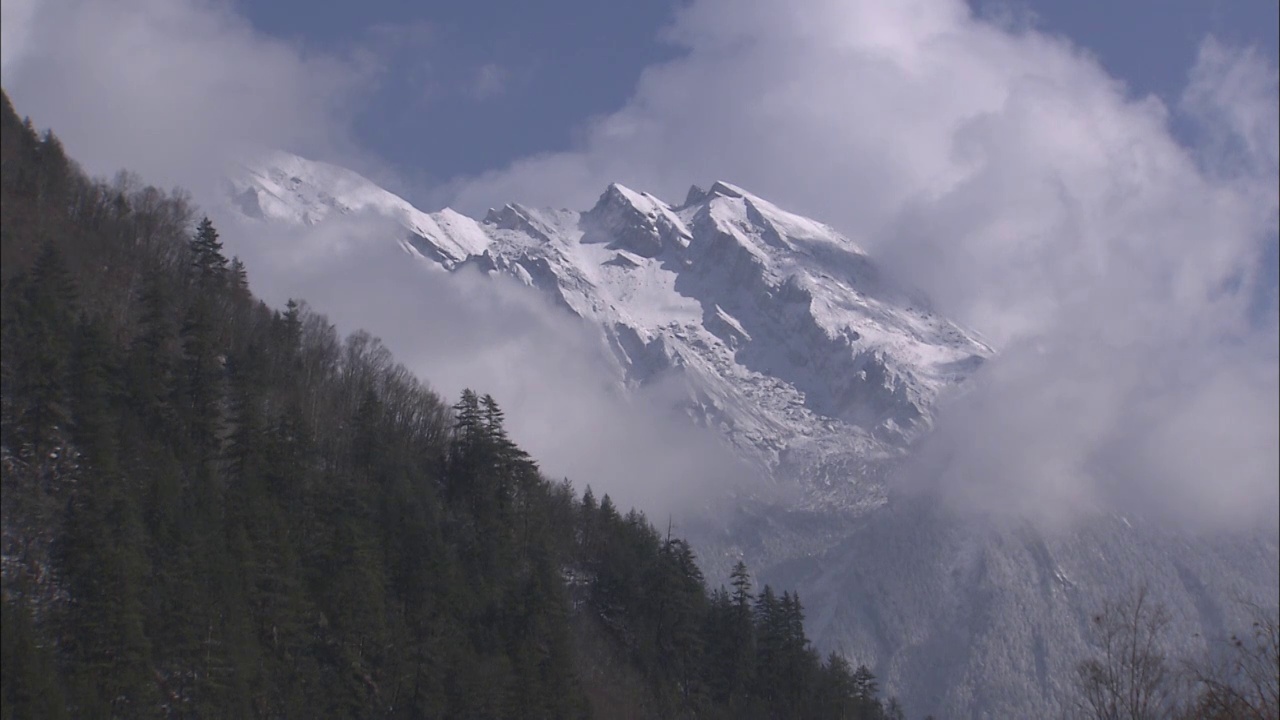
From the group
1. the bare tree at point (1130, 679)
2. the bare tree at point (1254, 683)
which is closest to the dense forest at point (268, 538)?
the bare tree at point (1130, 679)

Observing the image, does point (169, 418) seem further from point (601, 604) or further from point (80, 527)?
point (601, 604)

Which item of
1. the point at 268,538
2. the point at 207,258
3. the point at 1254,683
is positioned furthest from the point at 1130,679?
the point at 207,258

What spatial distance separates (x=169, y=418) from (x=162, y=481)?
8.47m

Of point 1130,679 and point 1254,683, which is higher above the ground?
point 1130,679

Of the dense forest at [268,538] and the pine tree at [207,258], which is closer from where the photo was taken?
the dense forest at [268,538]

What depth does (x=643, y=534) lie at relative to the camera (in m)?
97.4

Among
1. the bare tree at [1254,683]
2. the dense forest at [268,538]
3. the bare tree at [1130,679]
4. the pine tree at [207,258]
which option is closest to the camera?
the bare tree at [1254,683]

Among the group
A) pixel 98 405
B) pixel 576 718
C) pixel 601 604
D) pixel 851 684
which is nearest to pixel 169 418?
pixel 98 405

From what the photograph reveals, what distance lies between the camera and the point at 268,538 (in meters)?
61.0

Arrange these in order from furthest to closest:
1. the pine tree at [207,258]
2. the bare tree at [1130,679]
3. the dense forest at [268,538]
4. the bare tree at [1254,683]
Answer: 1. the pine tree at [207,258]
2. the dense forest at [268,538]
3. the bare tree at [1130,679]
4. the bare tree at [1254,683]

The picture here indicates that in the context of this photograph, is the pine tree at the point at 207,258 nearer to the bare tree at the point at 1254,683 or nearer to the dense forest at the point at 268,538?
the dense forest at the point at 268,538

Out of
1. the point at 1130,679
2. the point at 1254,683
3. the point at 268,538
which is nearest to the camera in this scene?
the point at 1254,683

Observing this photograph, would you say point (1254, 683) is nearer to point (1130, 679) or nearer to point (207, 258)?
point (1130, 679)

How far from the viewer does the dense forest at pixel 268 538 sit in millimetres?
50906
